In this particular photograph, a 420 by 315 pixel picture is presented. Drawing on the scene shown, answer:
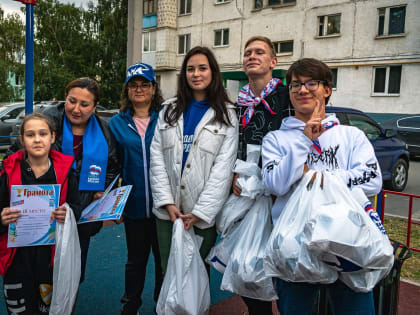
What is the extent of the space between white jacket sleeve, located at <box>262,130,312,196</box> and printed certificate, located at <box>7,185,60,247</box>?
1278mm

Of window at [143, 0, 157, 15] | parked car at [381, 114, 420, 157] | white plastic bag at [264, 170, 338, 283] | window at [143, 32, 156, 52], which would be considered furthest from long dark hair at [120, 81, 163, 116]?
window at [143, 0, 157, 15]

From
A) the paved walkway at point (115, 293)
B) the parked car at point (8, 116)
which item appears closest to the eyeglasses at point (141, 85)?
the paved walkway at point (115, 293)

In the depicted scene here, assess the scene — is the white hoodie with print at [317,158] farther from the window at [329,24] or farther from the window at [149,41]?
the window at [149,41]

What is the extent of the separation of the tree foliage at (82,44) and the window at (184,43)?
27.9ft

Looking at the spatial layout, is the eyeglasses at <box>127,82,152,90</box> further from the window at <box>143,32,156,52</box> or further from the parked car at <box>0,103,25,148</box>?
the window at <box>143,32,156,52</box>

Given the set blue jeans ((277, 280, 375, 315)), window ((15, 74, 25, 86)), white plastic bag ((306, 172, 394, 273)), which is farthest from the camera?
window ((15, 74, 25, 86))

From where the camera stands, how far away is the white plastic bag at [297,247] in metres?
1.77

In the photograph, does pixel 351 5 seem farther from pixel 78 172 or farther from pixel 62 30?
pixel 62 30

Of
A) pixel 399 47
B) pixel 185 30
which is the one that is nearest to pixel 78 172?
pixel 399 47

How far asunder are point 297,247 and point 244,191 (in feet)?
1.87

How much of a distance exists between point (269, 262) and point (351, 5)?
1925 centimetres

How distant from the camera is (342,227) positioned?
1.69m

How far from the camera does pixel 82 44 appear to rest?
106ft

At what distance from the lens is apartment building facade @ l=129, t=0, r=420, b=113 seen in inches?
665
